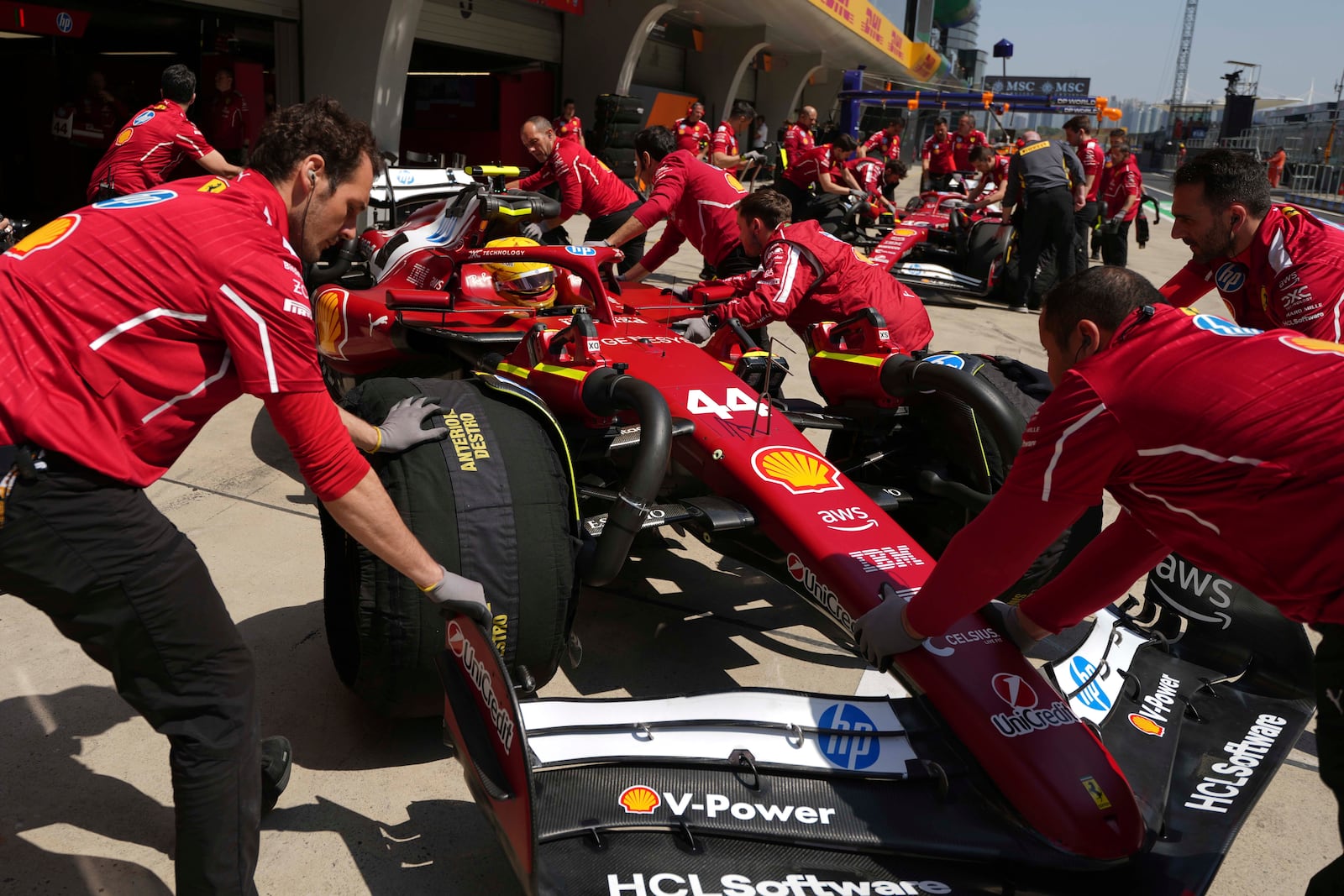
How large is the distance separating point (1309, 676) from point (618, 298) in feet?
10.4

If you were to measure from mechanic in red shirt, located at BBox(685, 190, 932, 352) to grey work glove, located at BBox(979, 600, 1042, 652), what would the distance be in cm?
194

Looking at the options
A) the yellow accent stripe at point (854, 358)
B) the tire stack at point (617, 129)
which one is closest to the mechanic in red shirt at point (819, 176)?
the tire stack at point (617, 129)

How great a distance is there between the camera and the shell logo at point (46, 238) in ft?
6.12

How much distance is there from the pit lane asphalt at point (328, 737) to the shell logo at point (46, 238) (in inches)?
55.3

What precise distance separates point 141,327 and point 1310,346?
2131mm

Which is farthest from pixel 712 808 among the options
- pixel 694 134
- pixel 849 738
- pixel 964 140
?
pixel 964 140

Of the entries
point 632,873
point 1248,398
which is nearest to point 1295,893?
point 1248,398

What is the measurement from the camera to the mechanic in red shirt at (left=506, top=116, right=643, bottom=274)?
24.8ft

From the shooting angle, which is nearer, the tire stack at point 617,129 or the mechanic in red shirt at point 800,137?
the mechanic in red shirt at point 800,137

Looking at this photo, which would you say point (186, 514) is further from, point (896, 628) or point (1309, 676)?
point (1309, 676)

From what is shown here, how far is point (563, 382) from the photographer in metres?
3.38

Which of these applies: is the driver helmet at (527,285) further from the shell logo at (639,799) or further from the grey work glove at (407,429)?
the shell logo at (639,799)

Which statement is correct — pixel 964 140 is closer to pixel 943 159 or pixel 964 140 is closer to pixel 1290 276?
pixel 943 159

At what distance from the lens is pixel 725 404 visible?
343 cm
